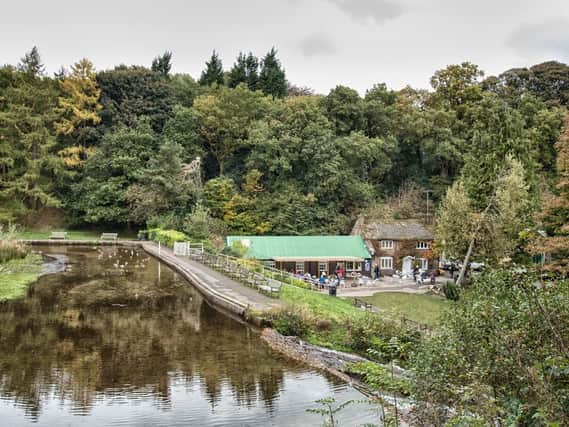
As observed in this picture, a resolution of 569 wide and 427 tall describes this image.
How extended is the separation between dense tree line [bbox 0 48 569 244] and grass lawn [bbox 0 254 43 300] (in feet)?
49.0

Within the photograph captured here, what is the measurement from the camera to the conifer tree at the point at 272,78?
65875 millimetres

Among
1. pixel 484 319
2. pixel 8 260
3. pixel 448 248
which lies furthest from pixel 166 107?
pixel 484 319

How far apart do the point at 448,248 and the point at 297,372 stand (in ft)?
65.9

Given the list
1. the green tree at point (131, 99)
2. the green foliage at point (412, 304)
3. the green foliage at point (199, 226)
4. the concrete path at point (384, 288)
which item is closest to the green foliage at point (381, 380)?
the green foliage at point (412, 304)

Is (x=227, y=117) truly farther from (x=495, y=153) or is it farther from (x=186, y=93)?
(x=495, y=153)

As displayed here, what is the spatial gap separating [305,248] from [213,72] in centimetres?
4237

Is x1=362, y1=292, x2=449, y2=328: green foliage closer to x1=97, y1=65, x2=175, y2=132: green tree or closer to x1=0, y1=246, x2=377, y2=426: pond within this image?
x1=0, y1=246, x2=377, y2=426: pond

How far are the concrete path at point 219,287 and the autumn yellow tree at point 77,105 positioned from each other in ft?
73.3

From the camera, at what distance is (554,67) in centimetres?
5828

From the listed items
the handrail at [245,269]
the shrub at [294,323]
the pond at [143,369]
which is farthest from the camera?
the handrail at [245,269]

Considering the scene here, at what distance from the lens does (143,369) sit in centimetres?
1510

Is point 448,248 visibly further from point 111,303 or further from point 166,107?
point 166,107

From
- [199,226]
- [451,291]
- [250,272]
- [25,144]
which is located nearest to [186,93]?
[25,144]

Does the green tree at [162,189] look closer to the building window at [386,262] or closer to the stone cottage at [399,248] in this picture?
the stone cottage at [399,248]
